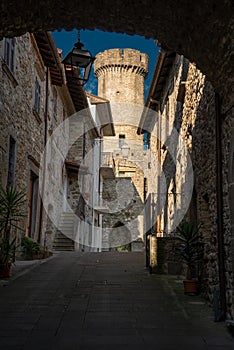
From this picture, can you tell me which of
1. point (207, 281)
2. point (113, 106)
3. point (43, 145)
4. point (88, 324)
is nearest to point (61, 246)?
point (43, 145)

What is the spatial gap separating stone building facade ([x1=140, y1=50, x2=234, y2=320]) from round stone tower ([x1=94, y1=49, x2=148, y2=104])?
25.8m

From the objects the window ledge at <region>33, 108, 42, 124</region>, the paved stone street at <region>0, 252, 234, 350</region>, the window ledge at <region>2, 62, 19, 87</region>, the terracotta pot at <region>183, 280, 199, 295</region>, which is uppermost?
the window ledge at <region>33, 108, 42, 124</region>

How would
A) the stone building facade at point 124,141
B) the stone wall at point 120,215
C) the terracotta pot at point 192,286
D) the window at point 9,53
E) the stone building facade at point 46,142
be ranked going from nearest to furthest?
the terracotta pot at point 192,286 < the window at point 9,53 < the stone building facade at point 46,142 < the stone wall at point 120,215 < the stone building facade at point 124,141

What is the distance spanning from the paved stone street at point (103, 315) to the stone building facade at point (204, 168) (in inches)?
22.6

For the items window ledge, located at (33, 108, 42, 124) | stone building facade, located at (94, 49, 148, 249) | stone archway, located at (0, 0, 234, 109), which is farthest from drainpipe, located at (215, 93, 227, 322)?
stone building facade, located at (94, 49, 148, 249)

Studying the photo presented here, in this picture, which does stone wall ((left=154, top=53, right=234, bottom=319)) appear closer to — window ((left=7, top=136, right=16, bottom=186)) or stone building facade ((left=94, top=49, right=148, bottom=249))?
window ((left=7, top=136, right=16, bottom=186))

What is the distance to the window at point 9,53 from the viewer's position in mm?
9492

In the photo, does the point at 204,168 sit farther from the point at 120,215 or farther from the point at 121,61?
the point at 121,61

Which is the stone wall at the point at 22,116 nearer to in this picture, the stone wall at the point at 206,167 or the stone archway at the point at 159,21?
the stone archway at the point at 159,21

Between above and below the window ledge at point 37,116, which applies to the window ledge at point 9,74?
below

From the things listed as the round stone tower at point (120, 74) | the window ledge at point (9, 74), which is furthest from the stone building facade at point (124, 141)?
the window ledge at point (9, 74)

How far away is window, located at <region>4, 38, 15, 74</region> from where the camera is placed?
949 centimetres

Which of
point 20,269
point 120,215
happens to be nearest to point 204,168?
point 20,269

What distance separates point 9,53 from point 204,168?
5.25 meters
